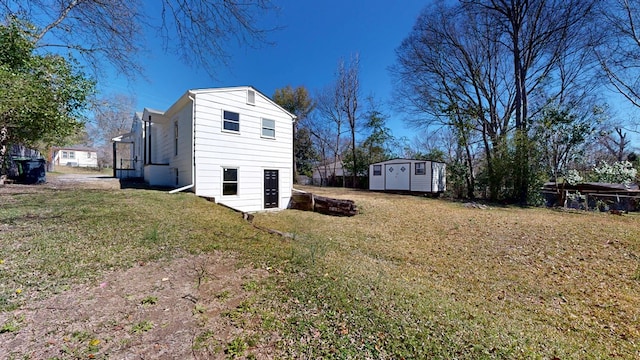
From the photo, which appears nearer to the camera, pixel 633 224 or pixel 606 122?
pixel 633 224

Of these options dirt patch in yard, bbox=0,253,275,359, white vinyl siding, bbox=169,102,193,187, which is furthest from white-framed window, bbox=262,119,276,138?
dirt patch in yard, bbox=0,253,275,359

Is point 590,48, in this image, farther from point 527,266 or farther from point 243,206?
point 243,206

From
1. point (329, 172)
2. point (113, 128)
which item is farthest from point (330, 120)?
point (113, 128)

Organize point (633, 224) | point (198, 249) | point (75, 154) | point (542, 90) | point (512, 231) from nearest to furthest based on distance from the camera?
point (198, 249), point (512, 231), point (633, 224), point (542, 90), point (75, 154)

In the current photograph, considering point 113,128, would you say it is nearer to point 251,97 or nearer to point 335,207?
point 251,97

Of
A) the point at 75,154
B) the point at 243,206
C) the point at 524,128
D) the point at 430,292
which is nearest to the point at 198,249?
the point at 430,292

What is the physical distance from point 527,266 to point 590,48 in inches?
614

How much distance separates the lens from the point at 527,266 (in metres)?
4.57

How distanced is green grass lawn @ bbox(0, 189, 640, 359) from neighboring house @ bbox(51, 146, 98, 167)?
43.3 meters

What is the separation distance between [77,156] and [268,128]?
154 ft

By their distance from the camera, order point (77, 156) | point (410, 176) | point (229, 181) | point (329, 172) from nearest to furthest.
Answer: point (229, 181)
point (410, 176)
point (329, 172)
point (77, 156)

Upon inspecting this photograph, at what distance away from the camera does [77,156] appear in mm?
38625

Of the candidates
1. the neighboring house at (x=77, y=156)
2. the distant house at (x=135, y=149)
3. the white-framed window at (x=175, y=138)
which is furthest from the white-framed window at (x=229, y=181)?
the neighboring house at (x=77, y=156)

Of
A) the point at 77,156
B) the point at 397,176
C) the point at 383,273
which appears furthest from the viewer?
the point at 77,156
